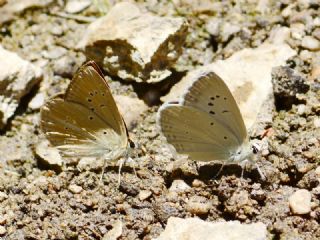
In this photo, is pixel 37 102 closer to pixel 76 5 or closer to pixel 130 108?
pixel 130 108

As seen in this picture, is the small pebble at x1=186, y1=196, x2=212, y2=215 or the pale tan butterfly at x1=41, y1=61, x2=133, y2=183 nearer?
the small pebble at x1=186, y1=196, x2=212, y2=215

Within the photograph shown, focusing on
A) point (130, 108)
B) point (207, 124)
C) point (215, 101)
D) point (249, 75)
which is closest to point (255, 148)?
point (207, 124)

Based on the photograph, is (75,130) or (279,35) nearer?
(75,130)

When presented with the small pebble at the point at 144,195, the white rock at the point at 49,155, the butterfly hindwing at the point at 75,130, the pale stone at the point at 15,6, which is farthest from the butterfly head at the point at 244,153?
the pale stone at the point at 15,6

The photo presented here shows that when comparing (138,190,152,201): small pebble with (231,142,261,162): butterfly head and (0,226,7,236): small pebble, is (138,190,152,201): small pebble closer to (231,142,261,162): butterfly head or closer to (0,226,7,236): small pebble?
(231,142,261,162): butterfly head

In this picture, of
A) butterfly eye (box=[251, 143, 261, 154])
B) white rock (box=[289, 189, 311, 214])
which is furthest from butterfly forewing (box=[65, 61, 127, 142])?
white rock (box=[289, 189, 311, 214])

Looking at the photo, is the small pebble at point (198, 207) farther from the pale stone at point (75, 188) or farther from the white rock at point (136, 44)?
the white rock at point (136, 44)

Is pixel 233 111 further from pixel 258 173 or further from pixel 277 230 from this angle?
pixel 277 230
